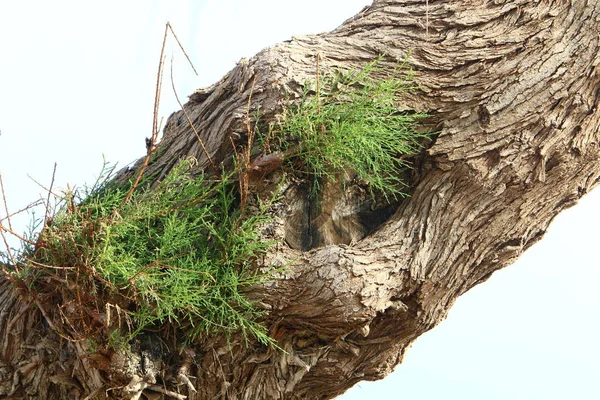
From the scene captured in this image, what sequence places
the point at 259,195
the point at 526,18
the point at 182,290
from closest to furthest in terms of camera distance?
the point at 182,290
the point at 259,195
the point at 526,18

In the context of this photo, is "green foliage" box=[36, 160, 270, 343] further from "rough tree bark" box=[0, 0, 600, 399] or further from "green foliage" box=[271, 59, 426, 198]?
"green foliage" box=[271, 59, 426, 198]

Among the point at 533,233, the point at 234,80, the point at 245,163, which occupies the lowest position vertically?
the point at 533,233

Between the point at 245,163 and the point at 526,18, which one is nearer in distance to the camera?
the point at 245,163

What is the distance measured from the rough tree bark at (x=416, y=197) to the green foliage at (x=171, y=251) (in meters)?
0.07

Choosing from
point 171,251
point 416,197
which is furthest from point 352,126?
point 171,251

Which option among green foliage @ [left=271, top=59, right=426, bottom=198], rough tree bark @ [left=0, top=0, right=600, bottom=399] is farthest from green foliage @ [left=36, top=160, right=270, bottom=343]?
green foliage @ [left=271, top=59, right=426, bottom=198]

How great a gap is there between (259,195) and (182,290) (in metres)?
0.33

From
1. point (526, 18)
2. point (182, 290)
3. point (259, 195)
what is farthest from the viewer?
point (526, 18)

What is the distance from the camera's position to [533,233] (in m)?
2.36

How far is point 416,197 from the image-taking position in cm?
222

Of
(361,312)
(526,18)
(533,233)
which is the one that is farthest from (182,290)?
(526,18)

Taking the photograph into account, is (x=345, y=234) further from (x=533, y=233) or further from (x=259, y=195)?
(x=533, y=233)

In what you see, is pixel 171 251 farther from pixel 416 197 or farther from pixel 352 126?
pixel 416 197

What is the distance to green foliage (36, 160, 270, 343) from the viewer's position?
1993mm
